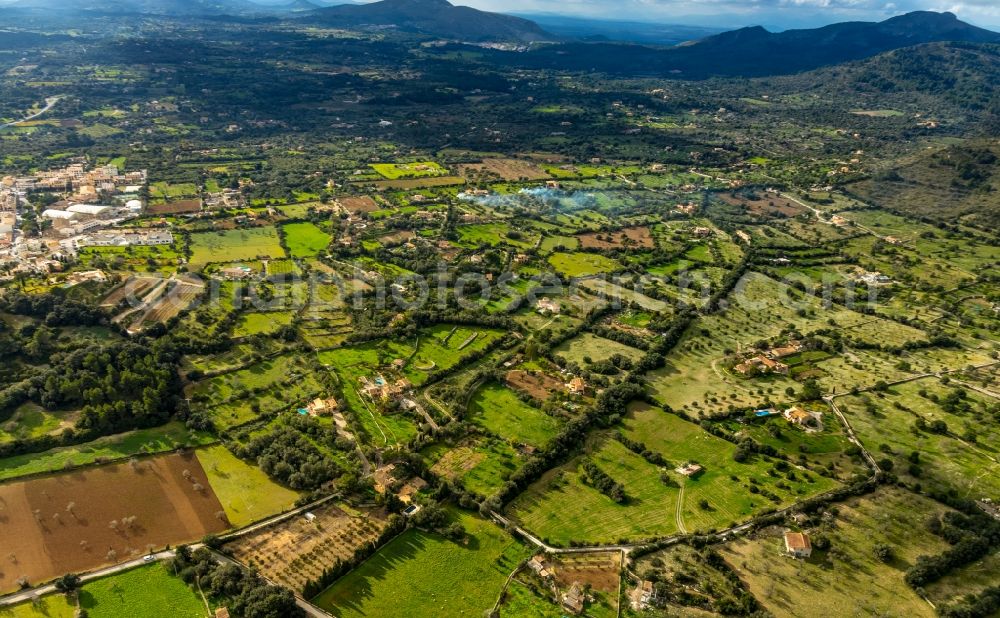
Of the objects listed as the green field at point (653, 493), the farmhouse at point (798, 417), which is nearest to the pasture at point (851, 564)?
the green field at point (653, 493)

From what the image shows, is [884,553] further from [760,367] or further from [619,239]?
[619,239]

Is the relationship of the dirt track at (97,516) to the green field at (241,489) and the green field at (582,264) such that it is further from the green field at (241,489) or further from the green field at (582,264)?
the green field at (582,264)

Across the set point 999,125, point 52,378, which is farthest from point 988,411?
point 999,125

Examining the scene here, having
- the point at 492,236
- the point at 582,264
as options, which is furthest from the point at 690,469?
the point at 492,236

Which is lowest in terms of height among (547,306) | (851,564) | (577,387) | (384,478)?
(384,478)

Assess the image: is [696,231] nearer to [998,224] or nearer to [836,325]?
[836,325]

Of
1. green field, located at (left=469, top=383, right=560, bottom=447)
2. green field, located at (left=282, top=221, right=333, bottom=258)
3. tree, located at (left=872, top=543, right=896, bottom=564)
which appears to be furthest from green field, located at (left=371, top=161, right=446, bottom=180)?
tree, located at (left=872, top=543, right=896, bottom=564)
